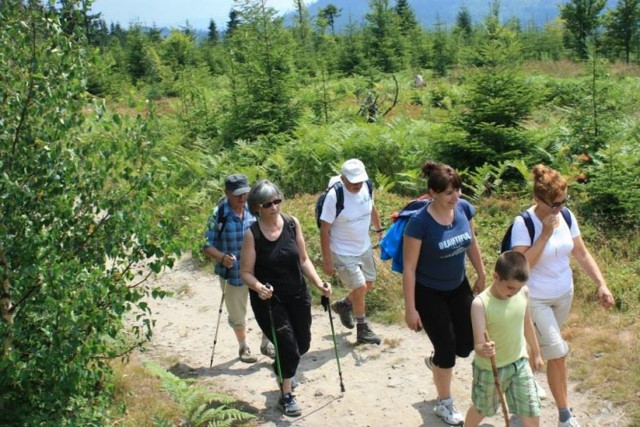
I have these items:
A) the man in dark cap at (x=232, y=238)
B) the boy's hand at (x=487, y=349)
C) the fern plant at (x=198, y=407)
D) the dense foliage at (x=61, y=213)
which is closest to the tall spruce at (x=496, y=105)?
the man in dark cap at (x=232, y=238)

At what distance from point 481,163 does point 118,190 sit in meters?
8.61

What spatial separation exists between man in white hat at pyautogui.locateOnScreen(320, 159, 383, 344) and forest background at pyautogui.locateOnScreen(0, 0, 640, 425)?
1.01 m

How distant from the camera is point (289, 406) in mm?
5629

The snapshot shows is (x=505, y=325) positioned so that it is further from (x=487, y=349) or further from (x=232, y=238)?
(x=232, y=238)

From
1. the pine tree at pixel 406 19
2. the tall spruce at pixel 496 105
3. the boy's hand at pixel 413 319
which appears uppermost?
the pine tree at pixel 406 19

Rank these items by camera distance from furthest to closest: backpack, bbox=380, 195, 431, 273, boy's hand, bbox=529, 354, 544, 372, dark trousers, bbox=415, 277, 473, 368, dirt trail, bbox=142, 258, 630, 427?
dirt trail, bbox=142, 258, 630, 427 < backpack, bbox=380, 195, 431, 273 < dark trousers, bbox=415, 277, 473, 368 < boy's hand, bbox=529, 354, 544, 372

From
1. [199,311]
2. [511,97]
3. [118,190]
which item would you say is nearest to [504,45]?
[511,97]

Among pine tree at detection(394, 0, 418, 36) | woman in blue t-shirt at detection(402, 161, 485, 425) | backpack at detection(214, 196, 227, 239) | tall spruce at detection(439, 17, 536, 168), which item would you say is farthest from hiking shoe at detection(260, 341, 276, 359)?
pine tree at detection(394, 0, 418, 36)

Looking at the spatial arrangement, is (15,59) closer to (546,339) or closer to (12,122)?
(12,122)

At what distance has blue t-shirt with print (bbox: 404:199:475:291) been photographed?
4.93 metres

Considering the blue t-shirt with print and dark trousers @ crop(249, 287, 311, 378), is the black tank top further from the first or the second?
the blue t-shirt with print

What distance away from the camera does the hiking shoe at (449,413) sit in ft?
17.2

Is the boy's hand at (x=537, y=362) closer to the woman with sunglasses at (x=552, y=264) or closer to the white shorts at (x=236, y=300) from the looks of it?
the woman with sunglasses at (x=552, y=264)

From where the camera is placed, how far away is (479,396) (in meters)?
4.44
